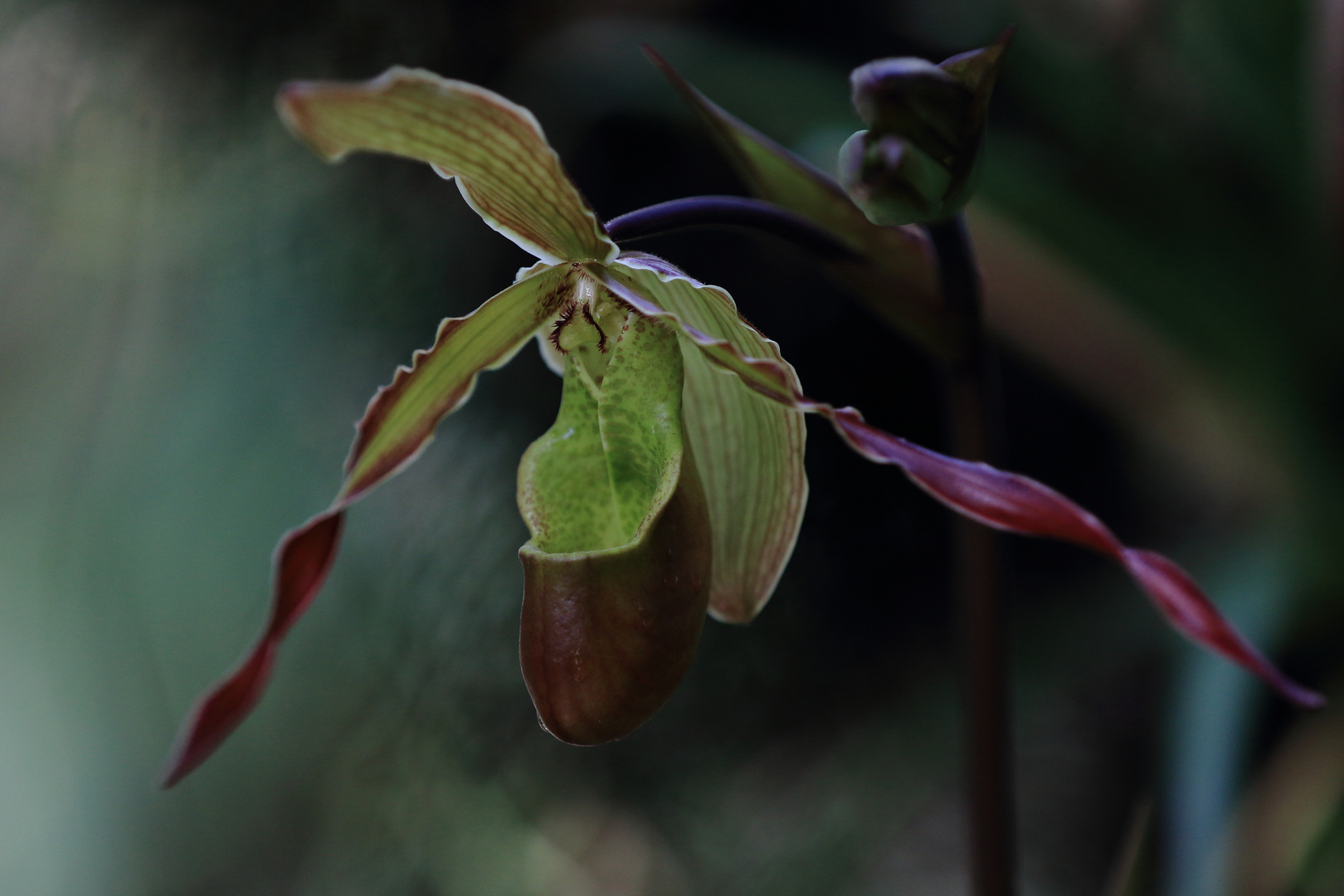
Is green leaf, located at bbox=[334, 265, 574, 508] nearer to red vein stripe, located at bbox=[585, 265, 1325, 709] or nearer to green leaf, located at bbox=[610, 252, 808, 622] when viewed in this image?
green leaf, located at bbox=[610, 252, 808, 622]

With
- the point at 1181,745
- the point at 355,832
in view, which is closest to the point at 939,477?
the point at 1181,745

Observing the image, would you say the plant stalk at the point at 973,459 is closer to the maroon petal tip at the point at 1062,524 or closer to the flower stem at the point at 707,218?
the flower stem at the point at 707,218

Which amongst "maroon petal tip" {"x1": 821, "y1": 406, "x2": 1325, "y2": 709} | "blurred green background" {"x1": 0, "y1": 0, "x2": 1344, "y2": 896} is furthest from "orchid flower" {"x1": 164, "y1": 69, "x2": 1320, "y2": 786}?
"blurred green background" {"x1": 0, "y1": 0, "x2": 1344, "y2": 896}

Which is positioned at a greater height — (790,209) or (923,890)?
(790,209)

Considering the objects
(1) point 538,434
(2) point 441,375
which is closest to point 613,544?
(2) point 441,375

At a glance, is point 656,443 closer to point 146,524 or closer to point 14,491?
point 146,524

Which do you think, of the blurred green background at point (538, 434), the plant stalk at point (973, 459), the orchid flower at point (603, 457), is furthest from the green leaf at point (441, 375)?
the blurred green background at point (538, 434)
